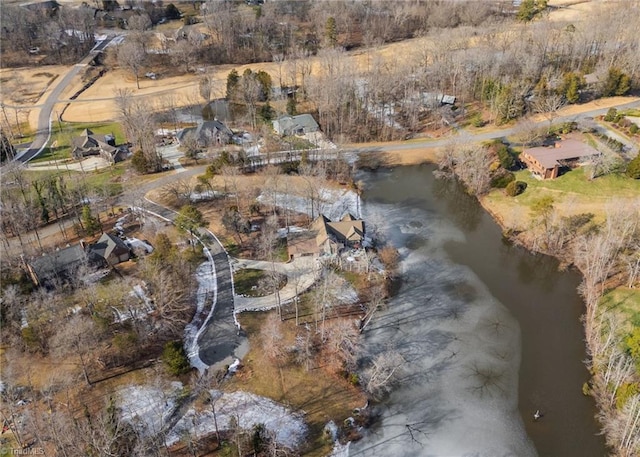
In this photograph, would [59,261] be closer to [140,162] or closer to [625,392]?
[140,162]

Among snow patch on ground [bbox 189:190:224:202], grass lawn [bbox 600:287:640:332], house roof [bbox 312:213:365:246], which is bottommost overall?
grass lawn [bbox 600:287:640:332]

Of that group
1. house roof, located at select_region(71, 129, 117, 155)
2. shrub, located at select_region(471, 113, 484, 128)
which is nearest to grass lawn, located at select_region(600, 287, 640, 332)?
shrub, located at select_region(471, 113, 484, 128)

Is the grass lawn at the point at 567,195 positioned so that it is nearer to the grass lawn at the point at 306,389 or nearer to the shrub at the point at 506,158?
the shrub at the point at 506,158

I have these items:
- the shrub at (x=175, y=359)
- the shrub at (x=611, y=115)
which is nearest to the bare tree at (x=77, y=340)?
the shrub at (x=175, y=359)

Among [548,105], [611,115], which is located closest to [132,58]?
[548,105]

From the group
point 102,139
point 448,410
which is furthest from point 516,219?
point 102,139

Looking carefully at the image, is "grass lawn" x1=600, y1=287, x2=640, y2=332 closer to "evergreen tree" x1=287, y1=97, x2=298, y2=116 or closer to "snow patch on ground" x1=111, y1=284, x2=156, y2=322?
"snow patch on ground" x1=111, y1=284, x2=156, y2=322
